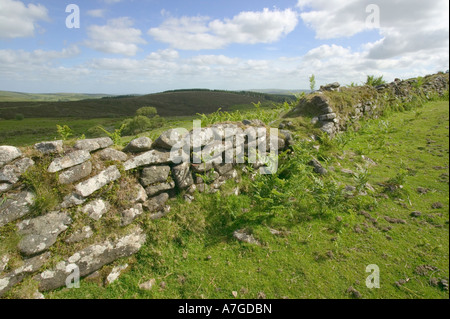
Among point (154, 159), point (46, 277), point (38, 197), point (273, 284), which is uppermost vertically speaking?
point (154, 159)

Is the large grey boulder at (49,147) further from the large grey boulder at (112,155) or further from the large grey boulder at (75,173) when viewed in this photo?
the large grey boulder at (112,155)

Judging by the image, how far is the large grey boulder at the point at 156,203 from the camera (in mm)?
5070

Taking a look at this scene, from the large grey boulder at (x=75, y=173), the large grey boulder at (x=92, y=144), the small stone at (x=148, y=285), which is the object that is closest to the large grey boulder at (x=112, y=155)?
the large grey boulder at (x=92, y=144)

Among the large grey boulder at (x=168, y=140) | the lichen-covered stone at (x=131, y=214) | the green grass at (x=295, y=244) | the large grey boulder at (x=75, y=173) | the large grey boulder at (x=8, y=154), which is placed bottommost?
the green grass at (x=295, y=244)

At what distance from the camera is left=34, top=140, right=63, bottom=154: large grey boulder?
416 centimetres

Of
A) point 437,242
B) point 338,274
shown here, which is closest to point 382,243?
point 437,242

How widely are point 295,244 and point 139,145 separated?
4429 millimetres

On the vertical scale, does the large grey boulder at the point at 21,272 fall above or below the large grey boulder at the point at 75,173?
below

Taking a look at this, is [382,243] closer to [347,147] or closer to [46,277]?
[347,147]

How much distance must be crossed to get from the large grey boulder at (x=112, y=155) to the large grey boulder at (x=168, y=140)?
0.84 m

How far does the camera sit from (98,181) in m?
4.52

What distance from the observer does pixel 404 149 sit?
9625 mm

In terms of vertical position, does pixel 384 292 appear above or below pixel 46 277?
below

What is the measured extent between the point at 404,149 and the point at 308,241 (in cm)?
819
